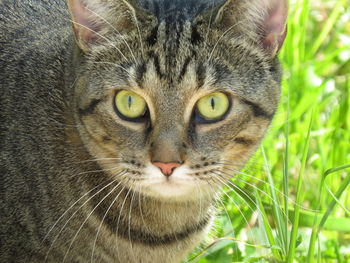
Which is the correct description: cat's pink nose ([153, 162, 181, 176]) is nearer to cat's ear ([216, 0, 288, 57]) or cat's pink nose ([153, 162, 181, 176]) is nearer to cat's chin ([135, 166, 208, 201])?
cat's chin ([135, 166, 208, 201])

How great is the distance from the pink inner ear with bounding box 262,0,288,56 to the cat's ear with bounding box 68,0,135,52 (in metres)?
0.55

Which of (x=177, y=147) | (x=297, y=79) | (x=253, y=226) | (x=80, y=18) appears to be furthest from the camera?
(x=297, y=79)

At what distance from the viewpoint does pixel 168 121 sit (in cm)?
275

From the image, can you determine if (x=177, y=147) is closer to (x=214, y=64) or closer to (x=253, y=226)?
(x=214, y=64)

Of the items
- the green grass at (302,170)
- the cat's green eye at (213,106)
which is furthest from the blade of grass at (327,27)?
the cat's green eye at (213,106)

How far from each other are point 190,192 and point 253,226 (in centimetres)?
92

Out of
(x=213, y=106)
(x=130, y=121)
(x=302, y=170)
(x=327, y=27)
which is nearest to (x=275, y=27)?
(x=213, y=106)

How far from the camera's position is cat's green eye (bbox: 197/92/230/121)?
2.83 metres

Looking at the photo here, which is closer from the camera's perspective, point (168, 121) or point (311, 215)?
point (168, 121)

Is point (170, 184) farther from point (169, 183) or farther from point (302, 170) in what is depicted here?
point (302, 170)

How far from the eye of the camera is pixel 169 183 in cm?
279

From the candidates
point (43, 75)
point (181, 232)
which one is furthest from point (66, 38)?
point (181, 232)

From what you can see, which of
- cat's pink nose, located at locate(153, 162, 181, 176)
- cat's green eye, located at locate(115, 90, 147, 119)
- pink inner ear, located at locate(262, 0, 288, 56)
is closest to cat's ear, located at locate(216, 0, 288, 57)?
pink inner ear, located at locate(262, 0, 288, 56)

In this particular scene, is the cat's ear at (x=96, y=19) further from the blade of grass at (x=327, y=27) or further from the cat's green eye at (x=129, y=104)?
the blade of grass at (x=327, y=27)
